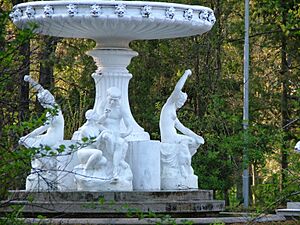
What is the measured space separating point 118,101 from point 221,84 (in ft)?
42.7

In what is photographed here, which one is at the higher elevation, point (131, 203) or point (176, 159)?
point (176, 159)

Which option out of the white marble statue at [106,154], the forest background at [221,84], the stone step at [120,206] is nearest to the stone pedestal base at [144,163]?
the white marble statue at [106,154]

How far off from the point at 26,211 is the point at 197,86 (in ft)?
44.7

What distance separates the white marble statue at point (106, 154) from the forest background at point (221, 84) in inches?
187

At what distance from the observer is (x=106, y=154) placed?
48.2 feet

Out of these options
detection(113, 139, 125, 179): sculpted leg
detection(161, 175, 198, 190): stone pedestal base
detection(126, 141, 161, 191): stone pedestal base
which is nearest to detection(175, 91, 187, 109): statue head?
detection(126, 141, 161, 191): stone pedestal base

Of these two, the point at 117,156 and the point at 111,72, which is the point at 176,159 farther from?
the point at 111,72

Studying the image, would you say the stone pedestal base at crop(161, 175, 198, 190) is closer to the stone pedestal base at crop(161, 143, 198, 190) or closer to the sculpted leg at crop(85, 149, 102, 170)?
the stone pedestal base at crop(161, 143, 198, 190)

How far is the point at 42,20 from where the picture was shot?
48.6 ft

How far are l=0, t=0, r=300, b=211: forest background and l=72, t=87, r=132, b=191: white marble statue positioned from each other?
4.74 meters

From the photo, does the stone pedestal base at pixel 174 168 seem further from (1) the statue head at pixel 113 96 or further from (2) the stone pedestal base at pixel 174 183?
(1) the statue head at pixel 113 96

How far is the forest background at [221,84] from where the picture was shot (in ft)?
73.4

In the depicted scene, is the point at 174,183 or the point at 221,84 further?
the point at 221,84

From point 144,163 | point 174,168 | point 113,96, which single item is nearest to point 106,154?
point 144,163
